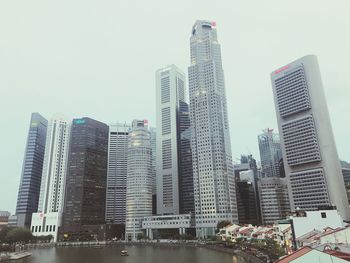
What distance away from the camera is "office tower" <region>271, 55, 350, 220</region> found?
177500mm

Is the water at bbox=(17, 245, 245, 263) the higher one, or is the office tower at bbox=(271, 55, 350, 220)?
the office tower at bbox=(271, 55, 350, 220)

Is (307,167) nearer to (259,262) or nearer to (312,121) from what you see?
(312,121)

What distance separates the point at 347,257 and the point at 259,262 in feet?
120

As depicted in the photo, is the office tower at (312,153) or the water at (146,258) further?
the office tower at (312,153)

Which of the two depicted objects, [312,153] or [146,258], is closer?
[146,258]

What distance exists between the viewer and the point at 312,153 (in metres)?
187

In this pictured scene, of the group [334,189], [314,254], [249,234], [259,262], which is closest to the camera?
[314,254]

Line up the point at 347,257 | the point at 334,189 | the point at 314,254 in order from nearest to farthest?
the point at 314,254 < the point at 347,257 < the point at 334,189

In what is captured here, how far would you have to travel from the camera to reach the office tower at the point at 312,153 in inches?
6988

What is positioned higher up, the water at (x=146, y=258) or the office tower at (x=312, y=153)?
the office tower at (x=312, y=153)

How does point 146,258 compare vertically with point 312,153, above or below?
below

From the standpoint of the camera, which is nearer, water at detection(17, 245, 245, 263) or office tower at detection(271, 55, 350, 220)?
water at detection(17, 245, 245, 263)

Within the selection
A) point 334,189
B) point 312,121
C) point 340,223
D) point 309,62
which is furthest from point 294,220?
point 309,62

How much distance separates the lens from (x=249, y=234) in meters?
131
